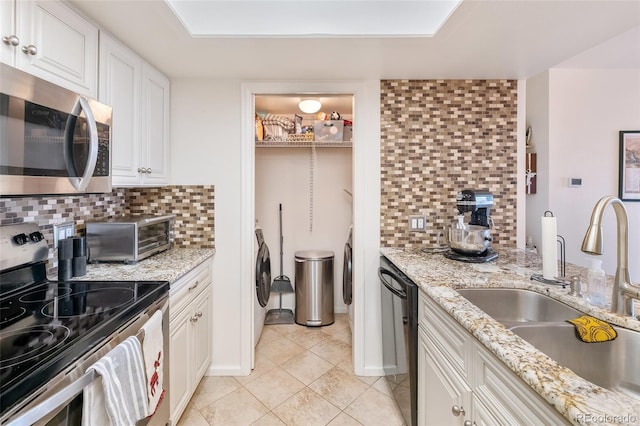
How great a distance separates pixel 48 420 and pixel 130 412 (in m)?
0.27

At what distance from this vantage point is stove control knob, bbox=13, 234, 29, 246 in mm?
1261

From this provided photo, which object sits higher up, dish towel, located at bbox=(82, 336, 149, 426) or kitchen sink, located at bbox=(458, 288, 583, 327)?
kitchen sink, located at bbox=(458, 288, 583, 327)

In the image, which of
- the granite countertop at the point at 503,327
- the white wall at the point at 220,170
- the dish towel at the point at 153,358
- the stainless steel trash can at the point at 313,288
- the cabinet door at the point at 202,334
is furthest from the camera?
the stainless steel trash can at the point at 313,288

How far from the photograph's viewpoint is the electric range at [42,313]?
0.71 m

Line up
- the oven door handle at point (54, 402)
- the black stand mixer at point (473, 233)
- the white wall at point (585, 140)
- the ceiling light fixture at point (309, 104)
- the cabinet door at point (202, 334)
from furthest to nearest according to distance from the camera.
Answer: the white wall at point (585, 140) → the ceiling light fixture at point (309, 104) → the cabinet door at point (202, 334) → the black stand mixer at point (473, 233) → the oven door handle at point (54, 402)

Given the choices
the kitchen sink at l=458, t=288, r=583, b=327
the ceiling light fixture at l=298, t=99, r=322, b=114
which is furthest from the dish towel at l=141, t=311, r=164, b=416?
the ceiling light fixture at l=298, t=99, r=322, b=114

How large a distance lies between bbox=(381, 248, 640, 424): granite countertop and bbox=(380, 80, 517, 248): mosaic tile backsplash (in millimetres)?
265

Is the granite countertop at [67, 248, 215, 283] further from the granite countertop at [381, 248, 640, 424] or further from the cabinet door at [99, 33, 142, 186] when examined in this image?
the granite countertop at [381, 248, 640, 424]

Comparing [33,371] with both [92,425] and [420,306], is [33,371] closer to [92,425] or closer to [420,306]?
[92,425]

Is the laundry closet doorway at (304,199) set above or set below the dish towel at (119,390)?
above

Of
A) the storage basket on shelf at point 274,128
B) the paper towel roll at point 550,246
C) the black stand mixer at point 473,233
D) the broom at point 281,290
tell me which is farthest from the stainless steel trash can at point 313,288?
the paper towel roll at point 550,246

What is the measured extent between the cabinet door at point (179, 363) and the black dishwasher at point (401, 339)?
3.84ft

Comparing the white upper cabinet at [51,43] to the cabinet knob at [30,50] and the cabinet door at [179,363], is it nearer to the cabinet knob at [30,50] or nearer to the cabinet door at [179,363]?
the cabinet knob at [30,50]

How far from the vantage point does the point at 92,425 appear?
0.87m
